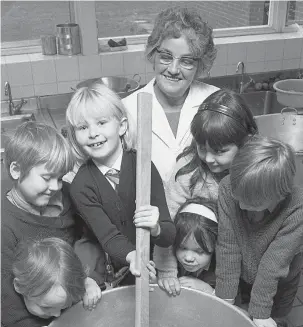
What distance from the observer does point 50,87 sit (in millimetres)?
2338

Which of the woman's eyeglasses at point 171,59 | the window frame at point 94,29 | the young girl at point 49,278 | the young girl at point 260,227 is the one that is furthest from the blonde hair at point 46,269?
the window frame at point 94,29

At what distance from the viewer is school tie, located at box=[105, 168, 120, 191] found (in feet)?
3.14

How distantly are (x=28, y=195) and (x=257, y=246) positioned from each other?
495mm

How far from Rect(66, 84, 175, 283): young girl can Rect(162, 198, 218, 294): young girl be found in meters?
0.07

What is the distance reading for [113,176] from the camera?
0.96 m

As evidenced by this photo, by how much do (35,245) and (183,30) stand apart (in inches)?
25.7

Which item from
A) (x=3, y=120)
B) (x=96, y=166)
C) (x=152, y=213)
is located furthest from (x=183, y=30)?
(x=3, y=120)

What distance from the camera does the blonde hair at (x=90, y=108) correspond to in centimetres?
91

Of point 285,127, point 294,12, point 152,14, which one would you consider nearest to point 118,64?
point 152,14

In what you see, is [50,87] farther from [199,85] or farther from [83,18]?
[199,85]

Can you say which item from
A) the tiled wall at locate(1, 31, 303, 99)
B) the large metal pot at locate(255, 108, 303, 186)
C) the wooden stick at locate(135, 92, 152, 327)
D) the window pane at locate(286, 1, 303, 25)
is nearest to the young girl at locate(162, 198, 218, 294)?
the wooden stick at locate(135, 92, 152, 327)

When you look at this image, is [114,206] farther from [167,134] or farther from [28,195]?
[167,134]

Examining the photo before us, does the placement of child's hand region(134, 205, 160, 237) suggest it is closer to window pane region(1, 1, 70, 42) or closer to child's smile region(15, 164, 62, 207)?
child's smile region(15, 164, 62, 207)

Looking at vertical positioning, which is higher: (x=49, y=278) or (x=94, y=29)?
(x=94, y=29)
